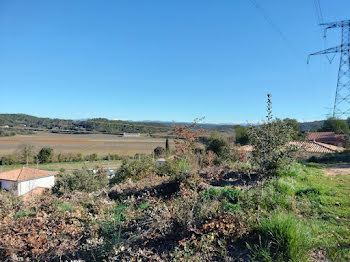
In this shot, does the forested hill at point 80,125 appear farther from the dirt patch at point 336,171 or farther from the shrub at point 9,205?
the shrub at point 9,205

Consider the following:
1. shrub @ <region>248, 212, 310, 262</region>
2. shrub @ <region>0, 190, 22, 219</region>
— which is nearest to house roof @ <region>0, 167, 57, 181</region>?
shrub @ <region>0, 190, 22, 219</region>

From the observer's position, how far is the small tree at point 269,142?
455 centimetres

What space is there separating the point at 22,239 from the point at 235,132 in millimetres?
24271

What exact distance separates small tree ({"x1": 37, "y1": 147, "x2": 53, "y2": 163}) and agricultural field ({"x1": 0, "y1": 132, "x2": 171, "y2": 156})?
847mm

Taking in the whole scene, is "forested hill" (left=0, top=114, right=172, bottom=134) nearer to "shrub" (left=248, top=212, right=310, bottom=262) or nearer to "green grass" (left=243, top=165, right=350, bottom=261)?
"green grass" (left=243, top=165, right=350, bottom=261)

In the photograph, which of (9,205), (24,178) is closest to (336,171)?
(9,205)

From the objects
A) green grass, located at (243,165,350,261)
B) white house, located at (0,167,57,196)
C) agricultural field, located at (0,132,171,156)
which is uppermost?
green grass, located at (243,165,350,261)

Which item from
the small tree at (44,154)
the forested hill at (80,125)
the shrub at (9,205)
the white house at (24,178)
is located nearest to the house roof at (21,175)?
the white house at (24,178)

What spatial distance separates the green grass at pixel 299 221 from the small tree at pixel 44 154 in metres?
39.0

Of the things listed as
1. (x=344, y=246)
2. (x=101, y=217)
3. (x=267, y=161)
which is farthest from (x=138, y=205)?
(x=344, y=246)

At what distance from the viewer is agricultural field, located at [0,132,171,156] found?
3266cm

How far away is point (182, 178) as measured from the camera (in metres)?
5.61

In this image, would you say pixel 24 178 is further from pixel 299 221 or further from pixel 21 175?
pixel 299 221

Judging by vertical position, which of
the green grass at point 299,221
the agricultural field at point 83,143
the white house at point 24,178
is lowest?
the white house at point 24,178
